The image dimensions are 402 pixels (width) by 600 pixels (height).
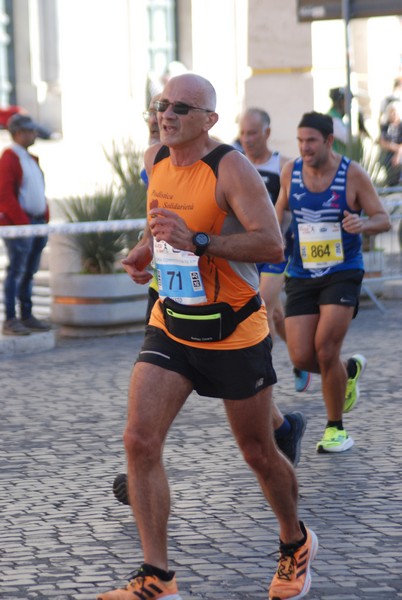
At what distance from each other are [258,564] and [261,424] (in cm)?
66

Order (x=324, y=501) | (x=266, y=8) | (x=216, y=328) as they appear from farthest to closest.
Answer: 1. (x=266, y=8)
2. (x=324, y=501)
3. (x=216, y=328)

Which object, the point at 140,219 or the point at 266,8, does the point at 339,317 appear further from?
the point at 266,8

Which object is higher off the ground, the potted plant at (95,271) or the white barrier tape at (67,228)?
the white barrier tape at (67,228)

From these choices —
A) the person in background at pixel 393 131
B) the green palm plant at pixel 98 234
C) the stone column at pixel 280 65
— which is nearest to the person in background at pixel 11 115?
the stone column at pixel 280 65

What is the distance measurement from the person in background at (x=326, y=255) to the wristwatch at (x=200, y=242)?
2.74 meters

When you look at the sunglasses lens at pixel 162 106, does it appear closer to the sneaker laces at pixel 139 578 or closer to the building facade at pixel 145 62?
the sneaker laces at pixel 139 578

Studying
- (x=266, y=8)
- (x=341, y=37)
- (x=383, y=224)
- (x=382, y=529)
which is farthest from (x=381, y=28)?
Result: (x=382, y=529)

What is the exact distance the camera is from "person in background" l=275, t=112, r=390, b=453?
24.1 ft

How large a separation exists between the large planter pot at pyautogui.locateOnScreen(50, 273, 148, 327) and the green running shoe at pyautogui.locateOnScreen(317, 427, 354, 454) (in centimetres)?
494

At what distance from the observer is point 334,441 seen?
7.20 metres

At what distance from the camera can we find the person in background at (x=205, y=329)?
4.68 metres

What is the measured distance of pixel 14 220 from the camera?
11.7m

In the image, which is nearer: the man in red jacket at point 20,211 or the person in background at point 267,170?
the person in background at point 267,170

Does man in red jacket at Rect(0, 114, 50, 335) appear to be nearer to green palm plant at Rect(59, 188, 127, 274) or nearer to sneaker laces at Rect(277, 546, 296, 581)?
green palm plant at Rect(59, 188, 127, 274)
